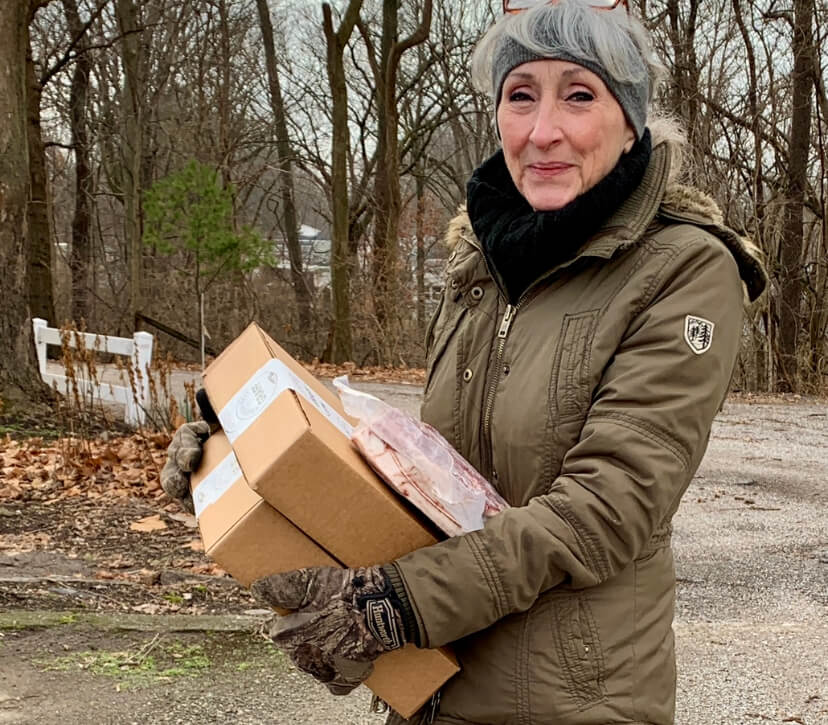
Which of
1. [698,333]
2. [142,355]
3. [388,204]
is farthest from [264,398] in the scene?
[388,204]

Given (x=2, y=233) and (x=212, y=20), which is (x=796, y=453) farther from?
(x=212, y=20)

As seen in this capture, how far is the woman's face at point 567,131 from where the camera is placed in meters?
1.84

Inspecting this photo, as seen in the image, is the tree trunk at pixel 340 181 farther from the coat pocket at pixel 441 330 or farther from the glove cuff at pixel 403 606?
the glove cuff at pixel 403 606

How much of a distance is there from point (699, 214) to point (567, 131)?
0.96 ft

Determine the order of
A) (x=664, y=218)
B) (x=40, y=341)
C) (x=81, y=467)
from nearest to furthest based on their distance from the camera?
1. (x=664, y=218)
2. (x=81, y=467)
3. (x=40, y=341)

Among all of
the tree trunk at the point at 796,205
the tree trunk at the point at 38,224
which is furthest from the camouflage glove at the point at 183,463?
the tree trunk at the point at 796,205

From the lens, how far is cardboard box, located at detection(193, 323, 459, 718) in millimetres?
1604

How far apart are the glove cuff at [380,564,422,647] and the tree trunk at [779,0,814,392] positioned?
15663mm

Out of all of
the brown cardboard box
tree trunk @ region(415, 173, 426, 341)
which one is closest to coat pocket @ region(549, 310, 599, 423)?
the brown cardboard box

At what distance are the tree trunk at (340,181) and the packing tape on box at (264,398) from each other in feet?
53.9

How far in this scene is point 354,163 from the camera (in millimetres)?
23922

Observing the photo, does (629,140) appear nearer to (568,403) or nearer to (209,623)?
(568,403)

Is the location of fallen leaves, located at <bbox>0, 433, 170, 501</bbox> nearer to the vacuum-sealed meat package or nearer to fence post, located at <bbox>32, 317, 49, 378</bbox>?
fence post, located at <bbox>32, 317, 49, 378</bbox>

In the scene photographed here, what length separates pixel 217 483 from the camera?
1883 millimetres
